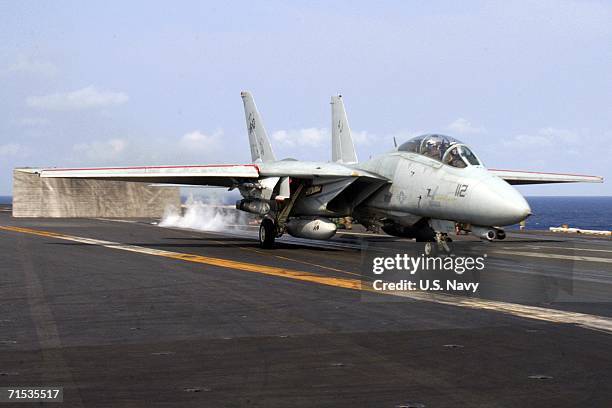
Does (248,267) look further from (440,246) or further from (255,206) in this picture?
(255,206)

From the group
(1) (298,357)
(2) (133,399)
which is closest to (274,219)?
(1) (298,357)

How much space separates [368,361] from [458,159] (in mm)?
14152

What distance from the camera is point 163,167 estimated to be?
27.4 m

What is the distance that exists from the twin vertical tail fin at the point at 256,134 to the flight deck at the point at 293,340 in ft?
51.9

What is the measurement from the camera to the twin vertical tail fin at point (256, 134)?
113 ft

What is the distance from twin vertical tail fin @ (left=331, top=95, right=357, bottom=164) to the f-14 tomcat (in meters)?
7.37

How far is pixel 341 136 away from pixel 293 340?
89.8ft

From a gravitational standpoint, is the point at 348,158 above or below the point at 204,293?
above

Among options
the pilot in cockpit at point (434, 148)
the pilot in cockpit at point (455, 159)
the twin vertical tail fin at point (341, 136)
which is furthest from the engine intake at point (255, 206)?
the pilot in cockpit at point (455, 159)

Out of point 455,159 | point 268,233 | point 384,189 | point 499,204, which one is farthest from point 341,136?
Answer: point 499,204

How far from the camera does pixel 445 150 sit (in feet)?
72.8

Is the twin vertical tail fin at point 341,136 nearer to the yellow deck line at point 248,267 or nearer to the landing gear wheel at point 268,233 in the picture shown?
the landing gear wheel at point 268,233

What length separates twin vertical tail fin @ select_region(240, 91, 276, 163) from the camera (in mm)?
34438

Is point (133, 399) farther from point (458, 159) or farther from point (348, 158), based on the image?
point (348, 158)
